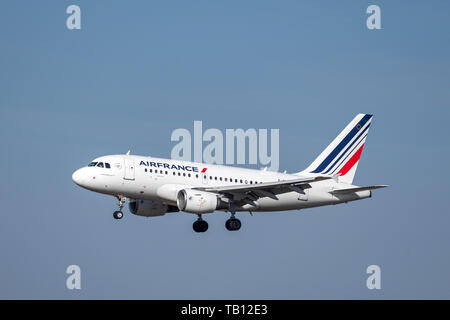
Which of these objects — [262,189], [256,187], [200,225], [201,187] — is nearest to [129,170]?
[201,187]

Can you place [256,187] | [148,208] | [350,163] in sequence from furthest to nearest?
1. [350,163]
2. [148,208]
3. [256,187]

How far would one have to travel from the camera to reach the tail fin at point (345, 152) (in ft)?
236

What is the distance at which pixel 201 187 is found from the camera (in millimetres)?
63750

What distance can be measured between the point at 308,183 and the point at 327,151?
354 inches

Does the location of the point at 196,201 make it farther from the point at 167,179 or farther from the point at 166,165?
the point at 166,165

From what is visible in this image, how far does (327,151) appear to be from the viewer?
7281cm

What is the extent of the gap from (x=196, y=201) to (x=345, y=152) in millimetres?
16515

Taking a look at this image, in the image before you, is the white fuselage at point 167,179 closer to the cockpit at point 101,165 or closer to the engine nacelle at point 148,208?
the cockpit at point 101,165

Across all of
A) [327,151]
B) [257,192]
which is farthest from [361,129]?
[257,192]

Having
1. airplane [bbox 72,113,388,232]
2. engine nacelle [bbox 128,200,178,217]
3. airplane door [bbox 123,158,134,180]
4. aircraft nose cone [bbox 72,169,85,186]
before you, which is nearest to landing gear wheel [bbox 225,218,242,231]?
airplane [bbox 72,113,388,232]

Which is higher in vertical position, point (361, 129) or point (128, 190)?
point (361, 129)

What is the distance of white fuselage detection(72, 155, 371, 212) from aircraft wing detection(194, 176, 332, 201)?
63cm
